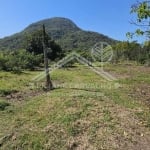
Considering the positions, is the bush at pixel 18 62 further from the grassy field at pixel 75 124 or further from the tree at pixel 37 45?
the grassy field at pixel 75 124

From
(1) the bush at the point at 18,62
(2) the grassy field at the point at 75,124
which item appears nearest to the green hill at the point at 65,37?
(1) the bush at the point at 18,62

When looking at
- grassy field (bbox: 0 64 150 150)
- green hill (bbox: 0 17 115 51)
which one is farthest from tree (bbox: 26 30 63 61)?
green hill (bbox: 0 17 115 51)

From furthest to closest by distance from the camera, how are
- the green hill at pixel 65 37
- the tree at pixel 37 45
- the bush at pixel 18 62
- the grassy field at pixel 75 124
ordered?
1. the green hill at pixel 65 37
2. the tree at pixel 37 45
3. the bush at pixel 18 62
4. the grassy field at pixel 75 124

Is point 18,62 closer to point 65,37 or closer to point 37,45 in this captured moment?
point 37,45

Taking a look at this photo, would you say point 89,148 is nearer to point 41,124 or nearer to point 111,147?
point 111,147

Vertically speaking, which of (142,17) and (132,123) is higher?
(142,17)

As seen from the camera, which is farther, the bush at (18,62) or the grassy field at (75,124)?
the bush at (18,62)

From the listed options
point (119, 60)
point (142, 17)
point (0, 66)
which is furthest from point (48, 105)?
point (119, 60)

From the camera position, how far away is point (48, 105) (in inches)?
341

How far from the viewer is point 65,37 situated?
11444 cm

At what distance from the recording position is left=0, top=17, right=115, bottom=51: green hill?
89.1m

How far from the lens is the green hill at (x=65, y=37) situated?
89125 mm

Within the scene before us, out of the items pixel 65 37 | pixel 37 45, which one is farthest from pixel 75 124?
pixel 65 37

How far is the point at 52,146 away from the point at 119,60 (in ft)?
141
